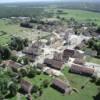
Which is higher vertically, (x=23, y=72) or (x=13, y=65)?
(x=23, y=72)

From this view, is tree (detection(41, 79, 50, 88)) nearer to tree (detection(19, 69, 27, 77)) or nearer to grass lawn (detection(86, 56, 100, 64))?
tree (detection(19, 69, 27, 77))

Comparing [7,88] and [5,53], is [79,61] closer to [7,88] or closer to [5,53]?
[5,53]

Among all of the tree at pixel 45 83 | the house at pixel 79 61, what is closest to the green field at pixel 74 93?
the tree at pixel 45 83

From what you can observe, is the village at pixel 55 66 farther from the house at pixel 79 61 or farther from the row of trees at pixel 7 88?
the row of trees at pixel 7 88

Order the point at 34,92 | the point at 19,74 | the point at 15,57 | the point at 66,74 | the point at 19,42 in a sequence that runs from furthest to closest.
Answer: the point at 19,42
the point at 15,57
the point at 66,74
the point at 19,74
the point at 34,92

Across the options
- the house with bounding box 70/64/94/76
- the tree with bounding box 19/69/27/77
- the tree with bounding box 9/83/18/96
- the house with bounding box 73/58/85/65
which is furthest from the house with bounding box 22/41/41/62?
the tree with bounding box 9/83/18/96

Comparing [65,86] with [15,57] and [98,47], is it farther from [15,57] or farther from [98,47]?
[98,47]

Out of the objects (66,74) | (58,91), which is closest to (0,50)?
(66,74)

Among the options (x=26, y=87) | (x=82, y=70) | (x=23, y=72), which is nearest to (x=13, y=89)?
(x=26, y=87)
